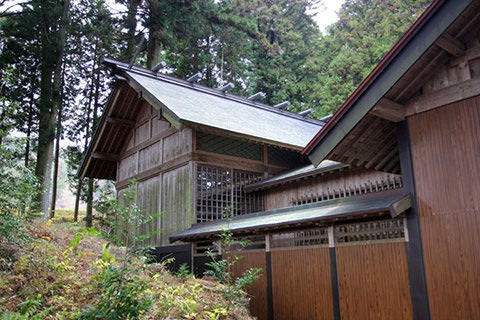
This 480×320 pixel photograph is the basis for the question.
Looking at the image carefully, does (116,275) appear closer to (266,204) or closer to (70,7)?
(266,204)

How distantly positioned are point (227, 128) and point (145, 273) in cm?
521

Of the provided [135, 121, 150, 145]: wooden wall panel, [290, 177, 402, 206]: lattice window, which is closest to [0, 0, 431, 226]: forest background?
[135, 121, 150, 145]: wooden wall panel

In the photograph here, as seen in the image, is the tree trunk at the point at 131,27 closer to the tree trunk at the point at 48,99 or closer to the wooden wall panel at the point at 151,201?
the tree trunk at the point at 48,99

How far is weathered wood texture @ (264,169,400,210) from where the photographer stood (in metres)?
10.6

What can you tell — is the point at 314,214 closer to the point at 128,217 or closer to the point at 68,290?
the point at 128,217

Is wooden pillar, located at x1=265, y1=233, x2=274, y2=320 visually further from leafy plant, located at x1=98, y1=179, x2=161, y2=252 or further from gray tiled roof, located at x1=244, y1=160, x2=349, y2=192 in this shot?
leafy plant, located at x1=98, y1=179, x2=161, y2=252

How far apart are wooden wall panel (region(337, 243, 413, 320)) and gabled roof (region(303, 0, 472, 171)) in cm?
173

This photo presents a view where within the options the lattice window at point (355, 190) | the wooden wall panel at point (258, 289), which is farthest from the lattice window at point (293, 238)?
the lattice window at point (355, 190)

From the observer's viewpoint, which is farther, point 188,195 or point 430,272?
point 188,195

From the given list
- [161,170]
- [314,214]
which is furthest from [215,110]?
[314,214]

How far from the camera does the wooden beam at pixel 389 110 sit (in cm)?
650

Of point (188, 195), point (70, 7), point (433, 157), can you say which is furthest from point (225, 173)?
point (70, 7)

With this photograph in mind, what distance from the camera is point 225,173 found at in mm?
13383

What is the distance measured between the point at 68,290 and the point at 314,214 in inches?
182
